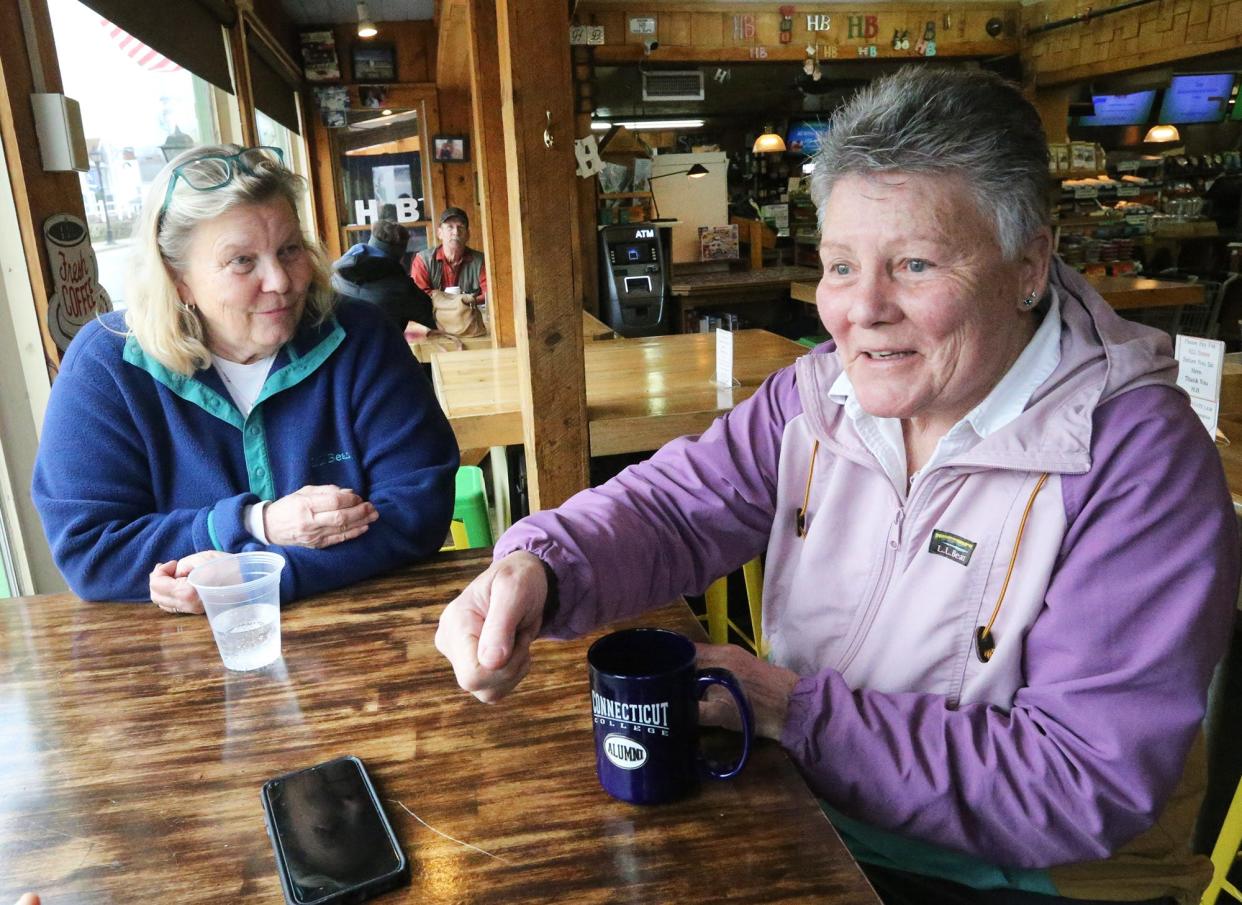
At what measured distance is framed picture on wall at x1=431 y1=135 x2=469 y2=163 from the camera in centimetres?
754

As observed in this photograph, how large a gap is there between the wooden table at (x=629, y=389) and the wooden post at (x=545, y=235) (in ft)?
0.71

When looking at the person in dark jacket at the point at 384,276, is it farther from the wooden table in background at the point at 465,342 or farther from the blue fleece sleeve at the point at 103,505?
the blue fleece sleeve at the point at 103,505

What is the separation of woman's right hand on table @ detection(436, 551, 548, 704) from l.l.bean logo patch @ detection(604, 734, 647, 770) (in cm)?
16

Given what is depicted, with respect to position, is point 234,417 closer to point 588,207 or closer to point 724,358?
point 724,358

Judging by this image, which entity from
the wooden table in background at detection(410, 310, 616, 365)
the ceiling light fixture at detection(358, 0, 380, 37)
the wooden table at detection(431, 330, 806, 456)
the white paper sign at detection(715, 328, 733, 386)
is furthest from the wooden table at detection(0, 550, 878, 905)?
the ceiling light fixture at detection(358, 0, 380, 37)

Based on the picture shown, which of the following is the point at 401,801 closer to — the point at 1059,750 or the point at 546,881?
the point at 546,881

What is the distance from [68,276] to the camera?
6.82ft

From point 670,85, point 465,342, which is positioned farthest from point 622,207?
point 465,342

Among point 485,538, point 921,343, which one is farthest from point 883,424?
point 485,538

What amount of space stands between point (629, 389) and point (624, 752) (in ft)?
6.71

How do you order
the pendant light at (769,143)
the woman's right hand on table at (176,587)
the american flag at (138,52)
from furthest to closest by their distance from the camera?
the pendant light at (769,143) → the american flag at (138,52) → the woman's right hand on table at (176,587)

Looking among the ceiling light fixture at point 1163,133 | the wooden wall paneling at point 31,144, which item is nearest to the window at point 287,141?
the wooden wall paneling at point 31,144

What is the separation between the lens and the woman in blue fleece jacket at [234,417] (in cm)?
137

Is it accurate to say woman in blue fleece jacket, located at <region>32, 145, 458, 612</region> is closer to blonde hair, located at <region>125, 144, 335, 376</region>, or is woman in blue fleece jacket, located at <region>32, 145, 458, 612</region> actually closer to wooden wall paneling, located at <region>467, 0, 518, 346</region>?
blonde hair, located at <region>125, 144, 335, 376</region>
